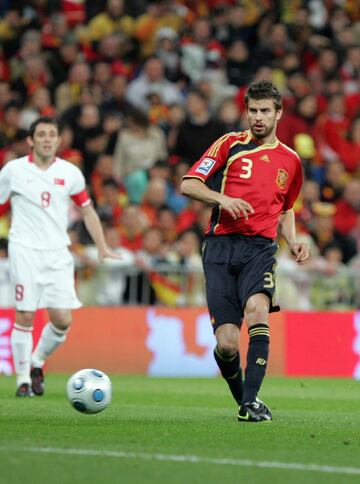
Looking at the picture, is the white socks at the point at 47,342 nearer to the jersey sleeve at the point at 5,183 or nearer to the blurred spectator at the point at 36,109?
the jersey sleeve at the point at 5,183

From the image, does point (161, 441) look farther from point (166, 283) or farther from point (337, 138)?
point (337, 138)

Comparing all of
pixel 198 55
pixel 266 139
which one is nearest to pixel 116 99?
pixel 198 55

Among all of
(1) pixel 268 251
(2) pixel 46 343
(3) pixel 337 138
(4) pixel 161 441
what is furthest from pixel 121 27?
(4) pixel 161 441

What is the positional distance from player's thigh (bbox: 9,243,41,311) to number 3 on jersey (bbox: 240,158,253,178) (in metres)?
3.31

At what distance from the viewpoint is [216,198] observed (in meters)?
9.30

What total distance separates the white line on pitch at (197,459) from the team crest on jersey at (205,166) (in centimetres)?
276

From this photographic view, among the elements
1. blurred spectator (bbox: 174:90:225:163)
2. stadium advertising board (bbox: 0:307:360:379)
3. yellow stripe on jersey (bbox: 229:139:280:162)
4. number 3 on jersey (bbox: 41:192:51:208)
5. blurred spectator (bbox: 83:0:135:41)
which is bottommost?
stadium advertising board (bbox: 0:307:360:379)

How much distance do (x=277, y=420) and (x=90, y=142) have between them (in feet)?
33.0

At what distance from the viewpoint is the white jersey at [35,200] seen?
490 inches

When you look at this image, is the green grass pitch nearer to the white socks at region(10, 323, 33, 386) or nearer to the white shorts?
the white socks at region(10, 323, 33, 386)

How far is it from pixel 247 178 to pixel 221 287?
81 centimetres

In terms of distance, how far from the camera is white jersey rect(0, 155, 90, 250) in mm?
12453

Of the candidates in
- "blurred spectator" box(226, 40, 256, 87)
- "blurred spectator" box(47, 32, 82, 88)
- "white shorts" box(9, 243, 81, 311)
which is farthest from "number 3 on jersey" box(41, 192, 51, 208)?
"blurred spectator" box(226, 40, 256, 87)

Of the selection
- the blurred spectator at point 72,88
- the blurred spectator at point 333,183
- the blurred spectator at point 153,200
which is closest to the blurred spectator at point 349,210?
the blurred spectator at point 333,183
